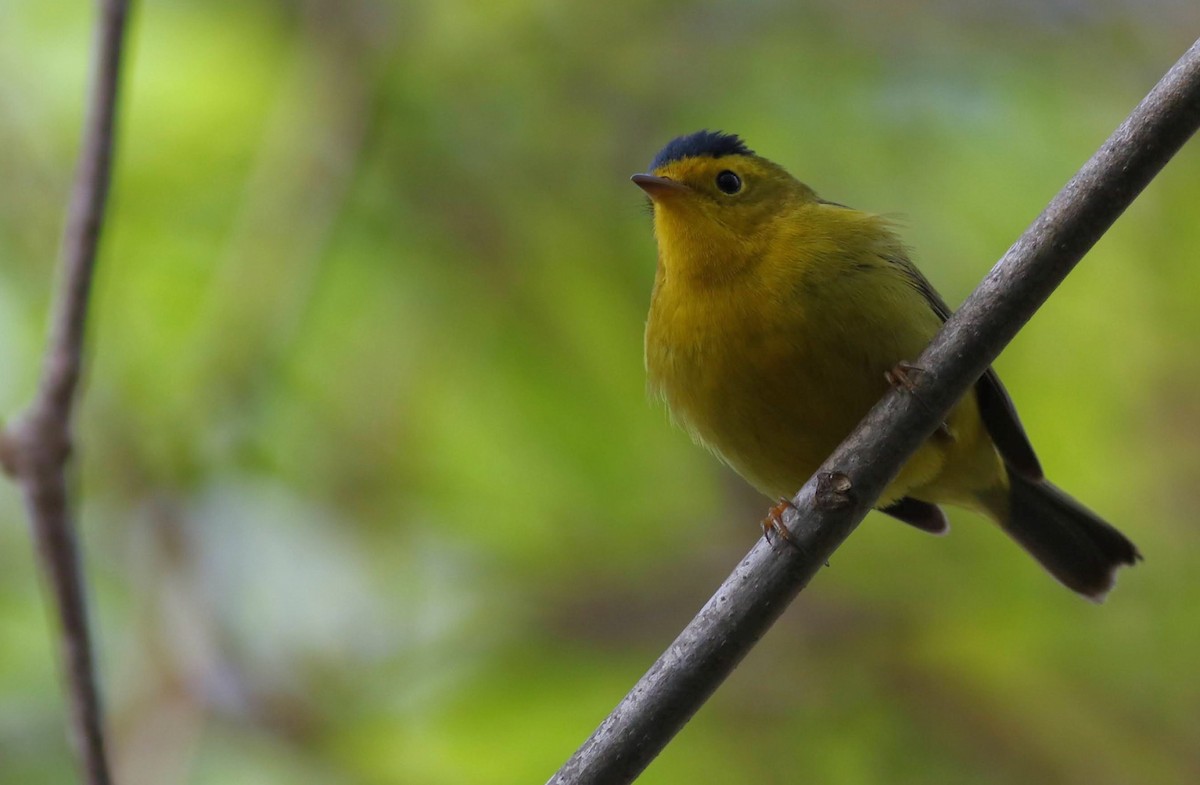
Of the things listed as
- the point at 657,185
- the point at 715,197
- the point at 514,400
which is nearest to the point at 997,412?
the point at 715,197

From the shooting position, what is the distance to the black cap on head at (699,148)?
450cm

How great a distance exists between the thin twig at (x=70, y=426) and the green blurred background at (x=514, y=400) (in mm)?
2042

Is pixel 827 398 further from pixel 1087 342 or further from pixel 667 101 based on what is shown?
pixel 667 101

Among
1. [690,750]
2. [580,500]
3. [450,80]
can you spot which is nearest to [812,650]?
[690,750]

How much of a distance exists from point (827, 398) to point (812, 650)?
7.53ft

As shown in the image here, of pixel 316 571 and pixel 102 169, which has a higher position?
pixel 102 169

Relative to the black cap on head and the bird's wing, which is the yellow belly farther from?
the black cap on head

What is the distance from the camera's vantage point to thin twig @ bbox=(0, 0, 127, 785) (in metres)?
2.88

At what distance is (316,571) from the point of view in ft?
19.4

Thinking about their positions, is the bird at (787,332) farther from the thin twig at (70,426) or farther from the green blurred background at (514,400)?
the thin twig at (70,426)

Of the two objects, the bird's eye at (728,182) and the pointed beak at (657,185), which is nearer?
the pointed beak at (657,185)

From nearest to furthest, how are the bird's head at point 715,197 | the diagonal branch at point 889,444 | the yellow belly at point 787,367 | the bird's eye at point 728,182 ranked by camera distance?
the diagonal branch at point 889,444
the yellow belly at point 787,367
the bird's head at point 715,197
the bird's eye at point 728,182

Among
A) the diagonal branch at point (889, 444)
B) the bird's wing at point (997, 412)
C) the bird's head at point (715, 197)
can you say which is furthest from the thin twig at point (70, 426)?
the bird's wing at point (997, 412)

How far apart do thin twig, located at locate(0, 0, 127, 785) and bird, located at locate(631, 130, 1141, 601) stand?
5.42 feet
